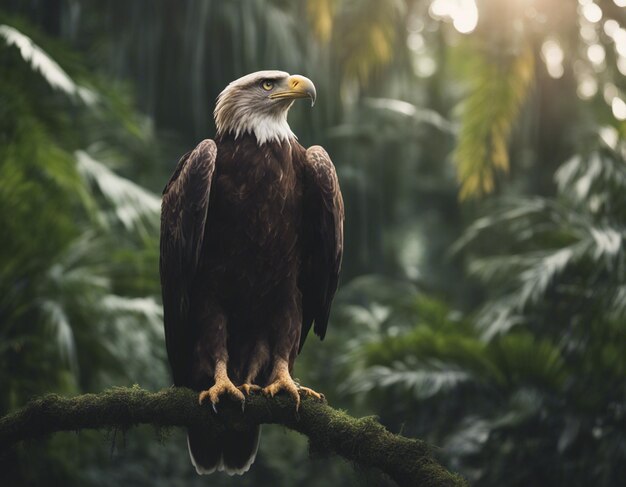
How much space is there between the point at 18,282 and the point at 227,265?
4823 millimetres

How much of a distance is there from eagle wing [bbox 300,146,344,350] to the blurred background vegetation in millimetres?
1713

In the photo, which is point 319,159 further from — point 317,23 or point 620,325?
point 317,23

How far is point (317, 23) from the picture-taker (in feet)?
30.9

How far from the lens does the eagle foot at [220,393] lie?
12.2 feet

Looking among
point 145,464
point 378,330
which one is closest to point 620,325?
point 378,330


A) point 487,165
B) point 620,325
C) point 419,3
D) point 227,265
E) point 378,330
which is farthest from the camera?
point 419,3

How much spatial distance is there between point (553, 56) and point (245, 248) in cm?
934

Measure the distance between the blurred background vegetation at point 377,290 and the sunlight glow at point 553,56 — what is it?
0.07 metres

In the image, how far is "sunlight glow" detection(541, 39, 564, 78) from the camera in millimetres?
11266

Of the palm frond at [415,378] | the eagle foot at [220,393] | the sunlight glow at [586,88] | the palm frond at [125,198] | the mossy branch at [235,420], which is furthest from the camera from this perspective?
the sunlight glow at [586,88]

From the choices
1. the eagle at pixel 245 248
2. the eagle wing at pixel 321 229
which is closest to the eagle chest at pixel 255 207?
the eagle at pixel 245 248

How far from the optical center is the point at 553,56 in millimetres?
12484

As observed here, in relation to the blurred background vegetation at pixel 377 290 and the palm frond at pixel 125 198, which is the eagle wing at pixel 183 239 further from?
the palm frond at pixel 125 198

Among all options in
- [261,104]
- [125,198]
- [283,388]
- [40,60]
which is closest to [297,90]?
[261,104]
